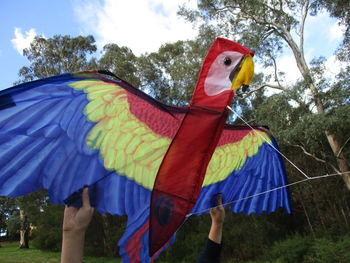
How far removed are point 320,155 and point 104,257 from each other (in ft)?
30.9

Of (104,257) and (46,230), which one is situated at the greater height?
(46,230)

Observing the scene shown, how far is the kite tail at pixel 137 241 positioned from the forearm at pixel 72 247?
0.60 m

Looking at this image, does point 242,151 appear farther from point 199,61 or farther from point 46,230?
point 46,230

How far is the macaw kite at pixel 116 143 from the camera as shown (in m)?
1.50

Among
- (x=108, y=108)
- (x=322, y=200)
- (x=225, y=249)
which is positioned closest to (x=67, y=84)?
(x=108, y=108)

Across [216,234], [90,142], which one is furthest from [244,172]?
[90,142]

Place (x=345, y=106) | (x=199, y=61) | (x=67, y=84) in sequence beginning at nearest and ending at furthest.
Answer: (x=67, y=84), (x=345, y=106), (x=199, y=61)

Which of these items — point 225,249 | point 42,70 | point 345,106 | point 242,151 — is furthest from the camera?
point 42,70

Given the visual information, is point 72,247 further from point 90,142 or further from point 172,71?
point 172,71

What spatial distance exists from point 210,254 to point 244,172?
1138mm

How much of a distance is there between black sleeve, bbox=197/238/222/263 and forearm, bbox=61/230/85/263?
74cm

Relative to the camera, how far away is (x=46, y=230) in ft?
50.2

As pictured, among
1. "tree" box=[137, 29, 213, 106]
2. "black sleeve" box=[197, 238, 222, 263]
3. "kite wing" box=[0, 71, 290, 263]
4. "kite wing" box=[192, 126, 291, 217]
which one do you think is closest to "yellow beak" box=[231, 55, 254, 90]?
"kite wing" box=[0, 71, 290, 263]

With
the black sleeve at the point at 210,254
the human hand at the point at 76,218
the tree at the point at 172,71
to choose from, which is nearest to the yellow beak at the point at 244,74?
the black sleeve at the point at 210,254
